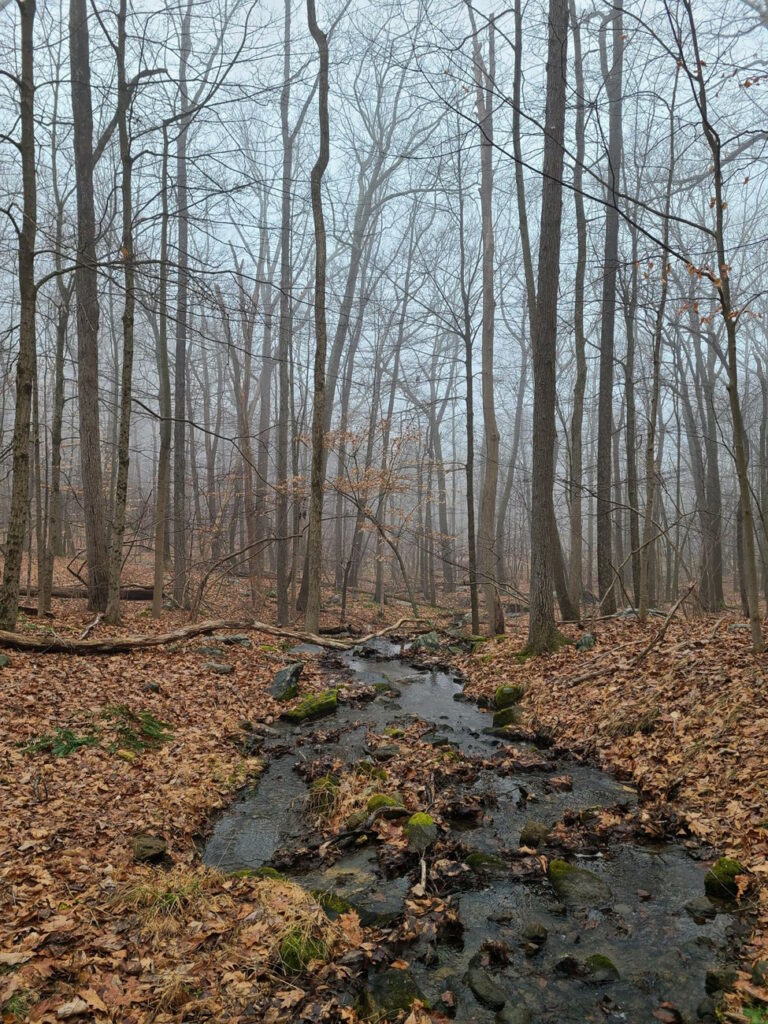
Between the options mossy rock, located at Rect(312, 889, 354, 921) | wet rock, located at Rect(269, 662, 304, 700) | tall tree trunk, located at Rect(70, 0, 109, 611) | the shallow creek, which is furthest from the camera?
tall tree trunk, located at Rect(70, 0, 109, 611)

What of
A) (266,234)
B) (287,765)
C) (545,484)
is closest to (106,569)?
(287,765)

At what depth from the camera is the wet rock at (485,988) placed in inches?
135

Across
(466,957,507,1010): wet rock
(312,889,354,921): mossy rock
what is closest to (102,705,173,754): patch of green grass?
(312,889,354,921): mossy rock

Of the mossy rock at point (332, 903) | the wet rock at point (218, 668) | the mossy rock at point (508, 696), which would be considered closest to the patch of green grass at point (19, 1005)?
the mossy rock at point (332, 903)

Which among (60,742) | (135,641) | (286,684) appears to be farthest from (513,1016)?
(135,641)

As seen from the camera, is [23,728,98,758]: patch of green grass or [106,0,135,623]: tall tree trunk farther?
[106,0,135,623]: tall tree trunk

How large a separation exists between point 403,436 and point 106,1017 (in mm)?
15834

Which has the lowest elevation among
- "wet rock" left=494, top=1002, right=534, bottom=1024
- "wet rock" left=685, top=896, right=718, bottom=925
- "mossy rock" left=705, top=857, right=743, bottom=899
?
"wet rock" left=494, top=1002, right=534, bottom=1024

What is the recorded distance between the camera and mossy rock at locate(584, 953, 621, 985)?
3.59 metres

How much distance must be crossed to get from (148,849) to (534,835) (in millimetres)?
3083

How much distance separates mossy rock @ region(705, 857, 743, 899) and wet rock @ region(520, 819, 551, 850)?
125cm

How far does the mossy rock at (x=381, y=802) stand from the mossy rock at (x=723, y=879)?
2544 mm

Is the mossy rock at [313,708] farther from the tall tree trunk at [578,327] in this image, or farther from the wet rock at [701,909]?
the tall tree trunk at [578,327]

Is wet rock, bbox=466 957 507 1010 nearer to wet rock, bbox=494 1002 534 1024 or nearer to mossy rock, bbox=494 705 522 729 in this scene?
wet rock, bbox=494 1002 534 1024
